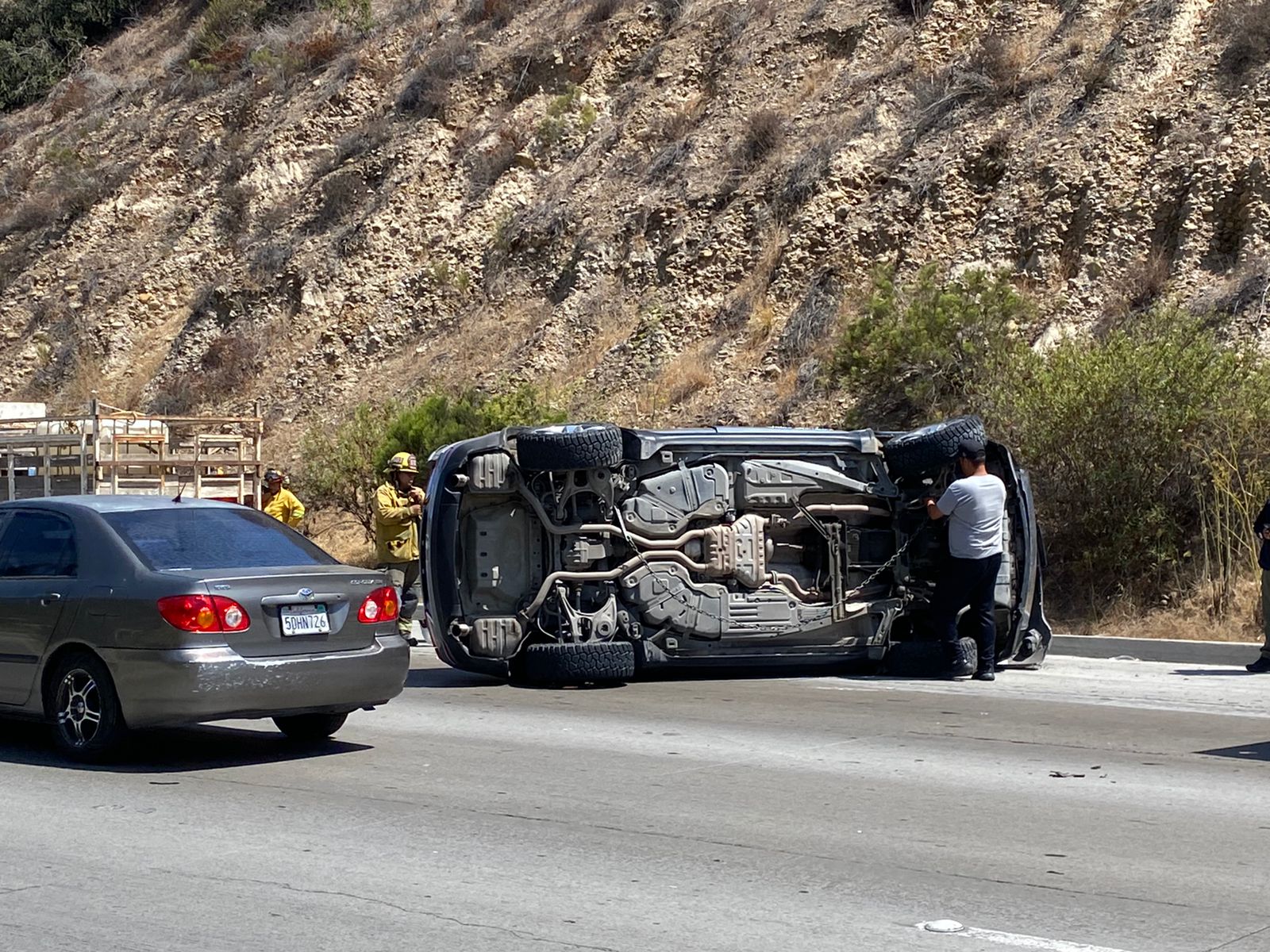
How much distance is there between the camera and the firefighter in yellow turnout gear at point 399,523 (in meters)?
14.5

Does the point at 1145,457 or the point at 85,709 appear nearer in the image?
the point at 85,709

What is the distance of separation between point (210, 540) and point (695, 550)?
4049 millimetres

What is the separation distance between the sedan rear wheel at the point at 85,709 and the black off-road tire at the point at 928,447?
245 inches

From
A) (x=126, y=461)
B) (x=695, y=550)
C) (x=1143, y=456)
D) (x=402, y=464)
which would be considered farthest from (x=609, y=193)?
(x=695, y=550)

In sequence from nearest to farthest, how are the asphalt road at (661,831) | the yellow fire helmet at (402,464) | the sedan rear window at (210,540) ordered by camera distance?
1. the asphalt road at (661,831)
2. the sedan rear window at (210,540)
3. the yellow fire helmet at (402,464)

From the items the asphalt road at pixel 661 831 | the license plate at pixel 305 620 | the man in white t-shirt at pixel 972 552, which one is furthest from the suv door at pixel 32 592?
the man in white t-shirt at pixel 972 552

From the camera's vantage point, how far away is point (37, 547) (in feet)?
30.1

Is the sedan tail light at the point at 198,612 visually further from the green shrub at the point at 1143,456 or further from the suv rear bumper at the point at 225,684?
the green shrub at the point at 1143,456

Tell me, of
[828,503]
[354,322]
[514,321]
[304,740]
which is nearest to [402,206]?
[354,322]

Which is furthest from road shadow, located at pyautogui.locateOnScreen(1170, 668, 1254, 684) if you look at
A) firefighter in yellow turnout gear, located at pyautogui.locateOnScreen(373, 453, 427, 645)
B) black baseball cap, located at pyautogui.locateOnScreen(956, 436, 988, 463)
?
firefighter in yellow turnout gear, located at pyautogui.locateOnScreen(373, 453, 427, 645)

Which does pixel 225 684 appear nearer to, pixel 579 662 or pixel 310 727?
pixel 310 727

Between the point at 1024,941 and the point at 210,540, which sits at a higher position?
the point at 210,540

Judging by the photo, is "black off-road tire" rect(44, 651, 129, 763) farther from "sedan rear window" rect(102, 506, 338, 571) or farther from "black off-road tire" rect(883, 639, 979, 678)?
"black off-road tire" rect(883, 639, 979, 678)

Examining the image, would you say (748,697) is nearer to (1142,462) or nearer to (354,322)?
(1142,462)
